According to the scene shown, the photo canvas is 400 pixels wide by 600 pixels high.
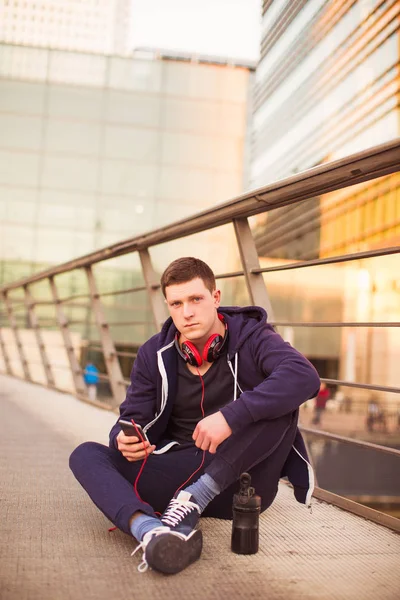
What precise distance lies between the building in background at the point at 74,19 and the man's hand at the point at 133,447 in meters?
70.6

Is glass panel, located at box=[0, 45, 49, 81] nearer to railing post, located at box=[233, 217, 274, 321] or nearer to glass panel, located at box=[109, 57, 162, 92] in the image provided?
glass panel, located at box=[109, 57, 162, 92]

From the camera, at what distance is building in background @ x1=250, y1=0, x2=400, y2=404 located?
33531mm

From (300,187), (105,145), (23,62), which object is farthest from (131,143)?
(300,187)

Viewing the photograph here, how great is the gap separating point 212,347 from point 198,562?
0.66 meters

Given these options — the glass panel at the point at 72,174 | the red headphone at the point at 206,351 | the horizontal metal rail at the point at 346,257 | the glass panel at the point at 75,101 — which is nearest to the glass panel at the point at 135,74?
the glass panel at the point at 75,101

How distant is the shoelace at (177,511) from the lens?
1993mm

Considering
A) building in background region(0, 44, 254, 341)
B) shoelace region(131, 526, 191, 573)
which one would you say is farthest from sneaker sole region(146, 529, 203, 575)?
building in background region(0, 44, 254, 341)

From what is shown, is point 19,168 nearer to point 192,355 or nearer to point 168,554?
point 192,355

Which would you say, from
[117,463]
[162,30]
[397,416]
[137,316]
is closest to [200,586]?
[117,463]

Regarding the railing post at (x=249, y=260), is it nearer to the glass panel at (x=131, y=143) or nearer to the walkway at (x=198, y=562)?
the walkway at (x=198, y=562)

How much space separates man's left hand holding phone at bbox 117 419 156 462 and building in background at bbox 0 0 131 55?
70554 mm

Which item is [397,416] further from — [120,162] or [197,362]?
[197,362]

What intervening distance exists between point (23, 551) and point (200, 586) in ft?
1.74

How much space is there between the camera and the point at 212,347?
2303 mm
